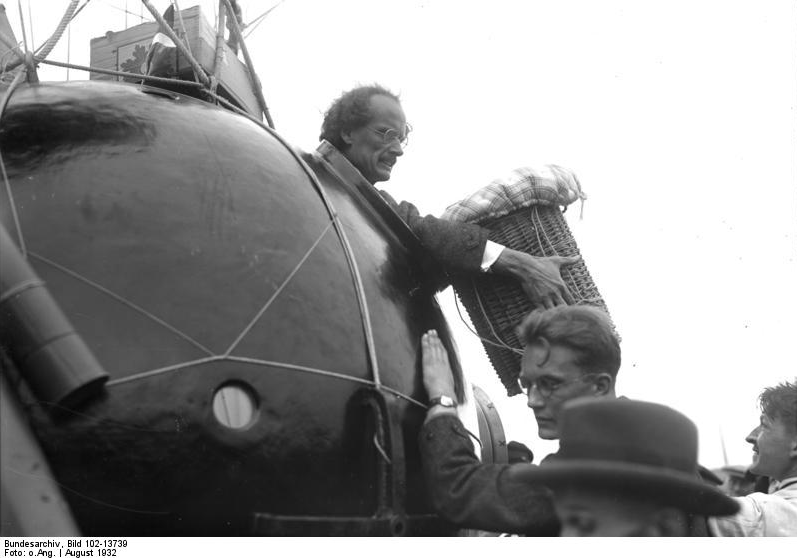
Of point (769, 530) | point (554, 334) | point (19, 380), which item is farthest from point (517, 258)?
point (19, 380)

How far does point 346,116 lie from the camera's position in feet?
14.7

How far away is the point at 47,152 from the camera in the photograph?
3275 mm

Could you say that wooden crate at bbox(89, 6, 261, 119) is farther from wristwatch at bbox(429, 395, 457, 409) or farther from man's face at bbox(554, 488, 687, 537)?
man's face at bbox(554, 488, 687, 537)

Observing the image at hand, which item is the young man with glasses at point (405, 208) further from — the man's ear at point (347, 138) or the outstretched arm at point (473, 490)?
the outstretched arm at point (473, 490)

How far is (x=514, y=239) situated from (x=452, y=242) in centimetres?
33

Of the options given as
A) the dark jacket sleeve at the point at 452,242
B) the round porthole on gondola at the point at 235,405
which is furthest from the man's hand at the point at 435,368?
the round porthole on gondola at the point at 235,405

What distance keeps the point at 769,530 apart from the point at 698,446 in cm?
133

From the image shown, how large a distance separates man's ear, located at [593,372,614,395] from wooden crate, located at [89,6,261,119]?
213 centimetres

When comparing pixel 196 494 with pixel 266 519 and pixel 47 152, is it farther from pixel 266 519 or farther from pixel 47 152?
pixel 47 152

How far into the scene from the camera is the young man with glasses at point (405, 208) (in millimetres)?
4129

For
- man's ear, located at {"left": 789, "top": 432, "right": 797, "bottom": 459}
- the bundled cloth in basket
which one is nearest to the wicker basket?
the bundled cloth in basket

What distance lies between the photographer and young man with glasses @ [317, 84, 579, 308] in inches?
163

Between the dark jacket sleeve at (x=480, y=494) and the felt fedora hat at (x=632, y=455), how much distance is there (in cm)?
50

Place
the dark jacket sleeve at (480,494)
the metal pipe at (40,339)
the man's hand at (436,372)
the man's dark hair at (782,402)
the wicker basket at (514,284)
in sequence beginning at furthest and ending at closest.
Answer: the man's dark hair at (782,402), the wicker basket at (514,284), the man's hand at (436,372), the dark jacket sleeve at (480,494), the metal pipe at (40,339)
